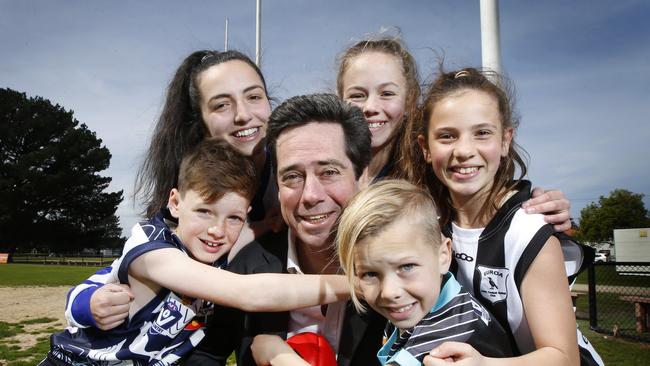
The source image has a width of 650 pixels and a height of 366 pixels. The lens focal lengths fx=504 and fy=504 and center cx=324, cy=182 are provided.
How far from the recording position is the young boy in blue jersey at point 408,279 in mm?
2324

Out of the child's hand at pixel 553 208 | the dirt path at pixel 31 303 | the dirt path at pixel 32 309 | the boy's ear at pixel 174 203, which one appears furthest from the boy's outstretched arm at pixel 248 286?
the dirt path at pixel 31 303

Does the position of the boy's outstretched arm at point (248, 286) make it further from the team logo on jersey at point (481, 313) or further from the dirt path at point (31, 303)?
the dirt path at point (31, 303)

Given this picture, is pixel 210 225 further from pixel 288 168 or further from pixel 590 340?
pixel 590 340

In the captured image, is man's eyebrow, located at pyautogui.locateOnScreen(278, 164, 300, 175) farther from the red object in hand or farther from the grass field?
the grass field

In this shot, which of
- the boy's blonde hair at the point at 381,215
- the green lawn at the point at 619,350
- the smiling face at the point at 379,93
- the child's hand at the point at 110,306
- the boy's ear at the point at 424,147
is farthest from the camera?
the green lawn at the point at 619,350

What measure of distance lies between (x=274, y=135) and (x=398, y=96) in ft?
3.65

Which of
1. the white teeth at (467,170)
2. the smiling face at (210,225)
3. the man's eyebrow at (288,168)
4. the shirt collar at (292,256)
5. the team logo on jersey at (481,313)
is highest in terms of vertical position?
the man's eyebrow at (288,168)

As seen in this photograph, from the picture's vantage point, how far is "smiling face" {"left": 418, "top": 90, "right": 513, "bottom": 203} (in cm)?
283

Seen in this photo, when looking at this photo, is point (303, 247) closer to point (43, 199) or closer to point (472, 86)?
point (472, 86)

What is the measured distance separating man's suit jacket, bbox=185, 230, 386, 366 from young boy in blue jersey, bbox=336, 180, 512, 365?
404 millimetres

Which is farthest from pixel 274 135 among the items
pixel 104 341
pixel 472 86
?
pixel 104 341

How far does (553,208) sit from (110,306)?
8.53 ft

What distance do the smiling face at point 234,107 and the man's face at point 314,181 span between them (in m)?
0.91

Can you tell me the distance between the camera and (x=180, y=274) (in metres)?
2.96
